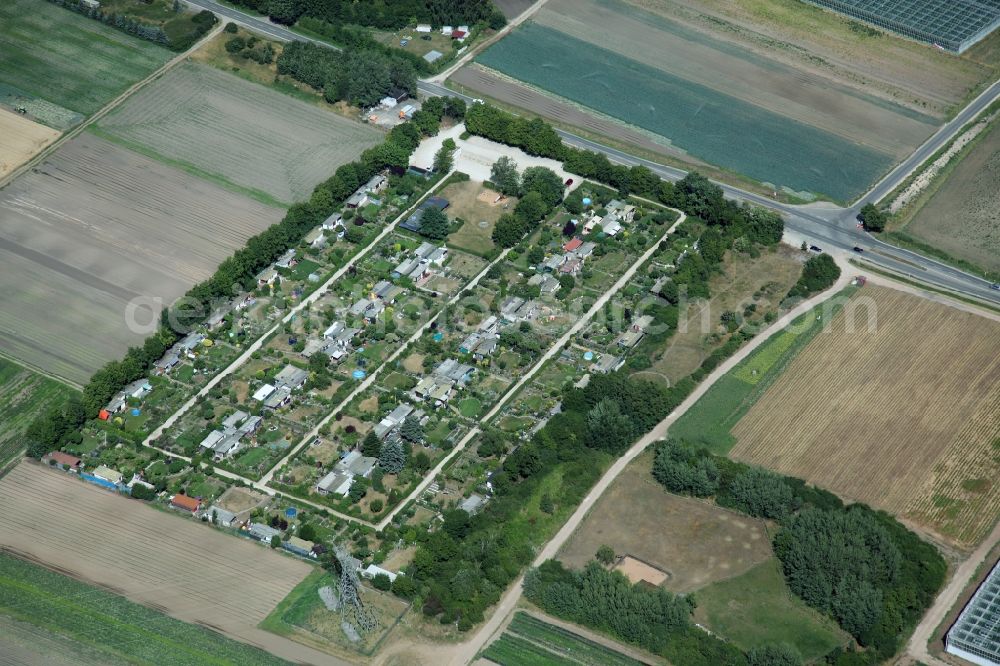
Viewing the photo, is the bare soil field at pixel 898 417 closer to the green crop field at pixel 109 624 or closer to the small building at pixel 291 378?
the small building at pixel 291 378

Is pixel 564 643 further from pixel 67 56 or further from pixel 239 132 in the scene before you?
pixel 67 56

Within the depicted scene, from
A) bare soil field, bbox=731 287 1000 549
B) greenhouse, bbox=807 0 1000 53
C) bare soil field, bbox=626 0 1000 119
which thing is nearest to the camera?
bare soil field, bbox=731 287 1000 549

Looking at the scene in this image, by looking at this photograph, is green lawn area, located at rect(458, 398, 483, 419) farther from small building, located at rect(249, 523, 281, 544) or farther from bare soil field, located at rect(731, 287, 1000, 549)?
bare soil field, located at rect(731, 287, 1000, 549)

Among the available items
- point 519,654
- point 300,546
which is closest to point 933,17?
point 519,654

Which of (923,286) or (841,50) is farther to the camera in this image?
(841,50)

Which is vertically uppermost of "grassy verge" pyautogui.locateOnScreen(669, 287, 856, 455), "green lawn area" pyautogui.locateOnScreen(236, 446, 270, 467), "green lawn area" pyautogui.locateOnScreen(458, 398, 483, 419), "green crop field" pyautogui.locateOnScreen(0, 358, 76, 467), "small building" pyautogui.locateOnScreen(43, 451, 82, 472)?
"grassy verge" pyautogui.locateOnScreen(669, 287, 856, 455)

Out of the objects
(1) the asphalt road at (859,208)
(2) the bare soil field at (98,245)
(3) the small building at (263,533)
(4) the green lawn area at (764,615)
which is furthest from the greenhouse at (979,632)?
(2) the bare soil field at (98,245)

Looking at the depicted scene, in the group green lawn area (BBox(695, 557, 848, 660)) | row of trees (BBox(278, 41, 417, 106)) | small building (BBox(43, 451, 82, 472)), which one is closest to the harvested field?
row of trees (BBox(278, 41, 417, 106))
